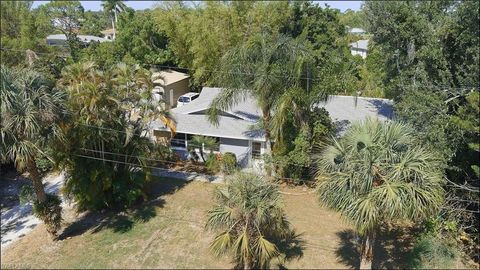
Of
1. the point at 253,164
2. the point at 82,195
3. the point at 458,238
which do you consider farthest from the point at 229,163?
the point at 458,238

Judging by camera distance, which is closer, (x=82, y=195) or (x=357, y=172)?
(x=357, y=172)

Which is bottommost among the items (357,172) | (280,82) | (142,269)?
(142,269)

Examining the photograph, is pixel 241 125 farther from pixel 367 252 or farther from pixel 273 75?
pixel 367 252

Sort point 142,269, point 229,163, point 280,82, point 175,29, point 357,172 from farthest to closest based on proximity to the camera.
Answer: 1. point 175,29
2. point 229,163
3. point 280,82
4. point 142,269
5. point 357,172

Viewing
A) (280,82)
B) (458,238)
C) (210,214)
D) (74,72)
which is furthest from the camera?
(280,82)

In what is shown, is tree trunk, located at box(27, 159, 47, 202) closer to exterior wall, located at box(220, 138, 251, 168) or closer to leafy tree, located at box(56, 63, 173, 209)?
leafy tree, located at box(56, 63, 173, 209)

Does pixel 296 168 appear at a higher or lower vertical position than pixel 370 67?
lower

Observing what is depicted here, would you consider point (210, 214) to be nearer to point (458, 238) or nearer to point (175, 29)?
point (458, 238)

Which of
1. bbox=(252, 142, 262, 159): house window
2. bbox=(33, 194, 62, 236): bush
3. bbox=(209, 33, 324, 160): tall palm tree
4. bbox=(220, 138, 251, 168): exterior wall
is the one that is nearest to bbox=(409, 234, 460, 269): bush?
bbox=(209, 33, 324, 160): tall palm tree
